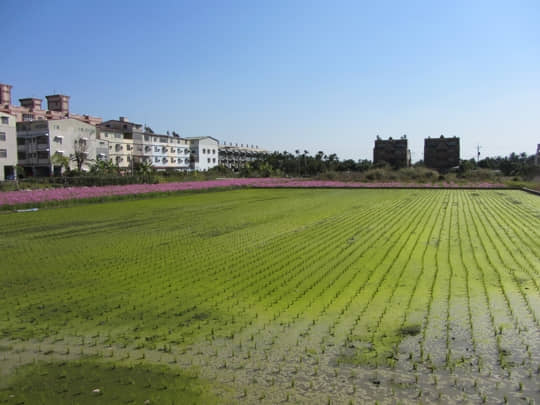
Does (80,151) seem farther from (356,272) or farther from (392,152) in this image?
(392,152)

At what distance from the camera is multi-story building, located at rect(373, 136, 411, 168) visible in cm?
9388

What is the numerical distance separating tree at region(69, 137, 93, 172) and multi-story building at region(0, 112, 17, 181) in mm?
6799

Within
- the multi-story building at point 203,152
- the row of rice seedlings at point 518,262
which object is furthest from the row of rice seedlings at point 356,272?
the multi-story building at point 203,152

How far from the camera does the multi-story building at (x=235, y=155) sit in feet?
308

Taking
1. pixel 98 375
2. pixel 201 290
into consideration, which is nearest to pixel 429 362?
pixel 98 375

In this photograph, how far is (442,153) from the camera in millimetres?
91688

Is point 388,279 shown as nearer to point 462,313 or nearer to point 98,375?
point 462,313

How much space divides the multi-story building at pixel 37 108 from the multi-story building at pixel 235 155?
29760 millimetres

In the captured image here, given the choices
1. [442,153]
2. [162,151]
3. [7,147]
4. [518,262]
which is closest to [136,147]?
[162,151]

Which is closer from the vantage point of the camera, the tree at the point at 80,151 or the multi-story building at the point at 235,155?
the tree at the point at 80,151

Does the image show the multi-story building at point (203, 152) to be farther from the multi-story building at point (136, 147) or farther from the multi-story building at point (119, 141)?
the multi-story building at point (119, 141)

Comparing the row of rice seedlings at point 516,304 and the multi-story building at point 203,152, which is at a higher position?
the multi-story building at point 203,152

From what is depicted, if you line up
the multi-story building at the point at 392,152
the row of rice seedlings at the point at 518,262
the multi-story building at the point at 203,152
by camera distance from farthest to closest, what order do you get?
the multi-story building at the point at 392,152, the multi-story building at the point at 203,152, the row of rice seedlings at the point at 518,262

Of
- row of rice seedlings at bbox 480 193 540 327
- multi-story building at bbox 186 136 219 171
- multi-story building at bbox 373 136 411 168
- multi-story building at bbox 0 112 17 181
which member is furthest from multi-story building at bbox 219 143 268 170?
row of rice seedlings at bbox 480 193 540 327
